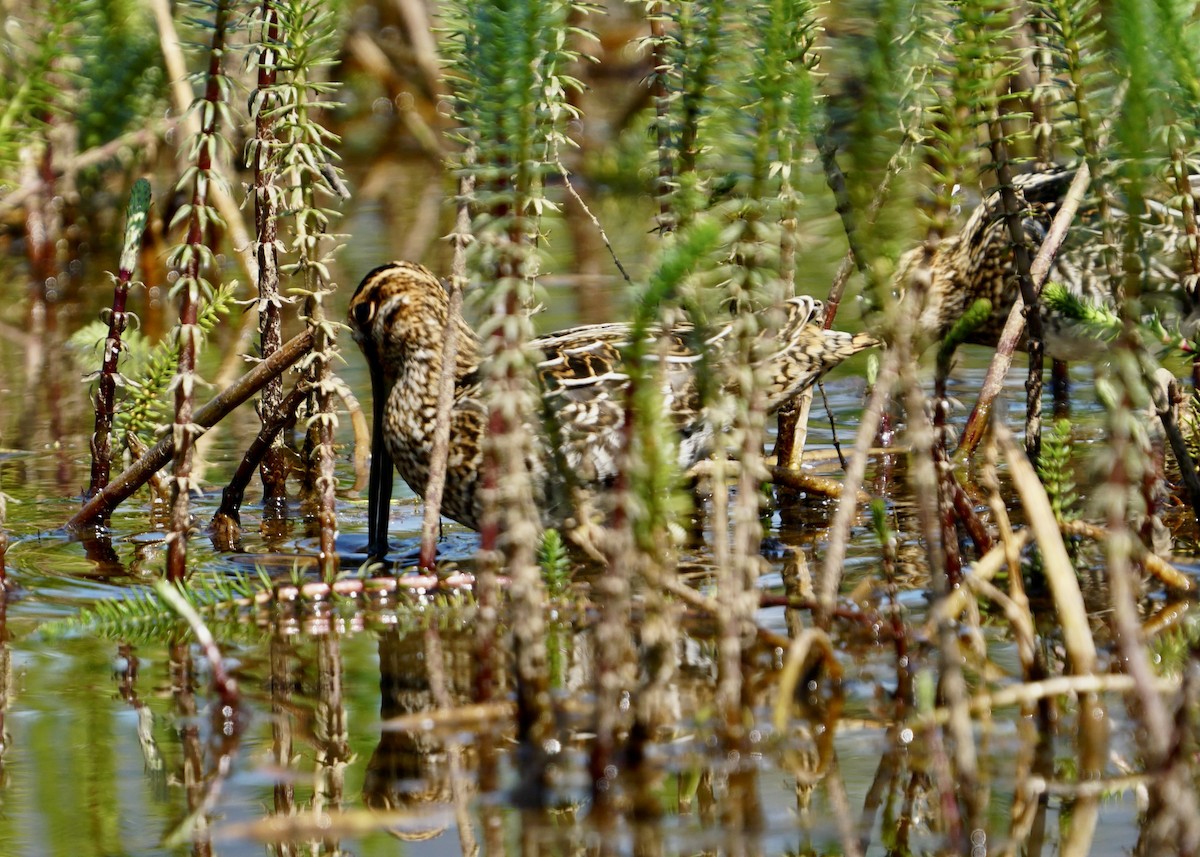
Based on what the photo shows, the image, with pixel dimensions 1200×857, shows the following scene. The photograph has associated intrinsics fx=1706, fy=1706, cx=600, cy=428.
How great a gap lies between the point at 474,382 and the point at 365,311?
0.58m

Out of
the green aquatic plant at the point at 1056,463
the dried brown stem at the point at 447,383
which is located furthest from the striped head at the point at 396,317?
the green aquatic plant at the point at 1056,463

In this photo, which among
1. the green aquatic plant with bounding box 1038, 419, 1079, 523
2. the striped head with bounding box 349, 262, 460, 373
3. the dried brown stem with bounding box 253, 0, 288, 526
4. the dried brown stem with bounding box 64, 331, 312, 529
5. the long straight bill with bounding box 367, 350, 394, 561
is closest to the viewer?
the green aquatic plant with bounding box 1038, 419, 1079, 523

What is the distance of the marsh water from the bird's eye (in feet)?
3.30

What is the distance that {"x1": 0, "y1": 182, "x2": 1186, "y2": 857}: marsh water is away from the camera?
3111 mm

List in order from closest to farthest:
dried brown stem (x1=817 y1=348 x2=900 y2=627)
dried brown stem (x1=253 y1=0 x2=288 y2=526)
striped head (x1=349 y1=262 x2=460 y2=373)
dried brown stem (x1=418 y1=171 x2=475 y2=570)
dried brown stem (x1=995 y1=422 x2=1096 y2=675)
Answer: dried brown stem (x1=817 y1=348 x2=900 y2=627), dried brown stem (x1=995 y1=422 x2=1096 y2=675), dried brown stem (x1=418 y1=171 x2=475 y2=570), dried brown stem (x1=253 y1=0 x2=288 y2=526), striped head (x1=349 y1=262 x2=460 y2=373)

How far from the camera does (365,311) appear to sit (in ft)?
19.7

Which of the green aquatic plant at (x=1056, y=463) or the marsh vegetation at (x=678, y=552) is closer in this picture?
the marsh vegetation at (x=678, y=552)

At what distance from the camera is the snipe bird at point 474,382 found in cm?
533

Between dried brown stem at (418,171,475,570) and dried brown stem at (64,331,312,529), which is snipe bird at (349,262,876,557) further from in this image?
dried brown stem at (418,171,475,570)

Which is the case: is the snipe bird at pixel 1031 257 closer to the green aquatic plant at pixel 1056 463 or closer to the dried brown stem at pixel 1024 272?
the dried brown stem at pixel 1024 272

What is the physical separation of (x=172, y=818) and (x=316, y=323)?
1539 mm

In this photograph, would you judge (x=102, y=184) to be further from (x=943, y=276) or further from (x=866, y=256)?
(x=866, y=256)

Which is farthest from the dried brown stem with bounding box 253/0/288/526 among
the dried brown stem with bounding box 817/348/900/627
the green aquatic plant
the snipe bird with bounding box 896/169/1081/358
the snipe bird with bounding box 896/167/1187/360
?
the snipe bird with bounding box 896/169/1081/358

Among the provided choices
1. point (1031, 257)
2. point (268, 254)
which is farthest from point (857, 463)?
point (1031, 257)
